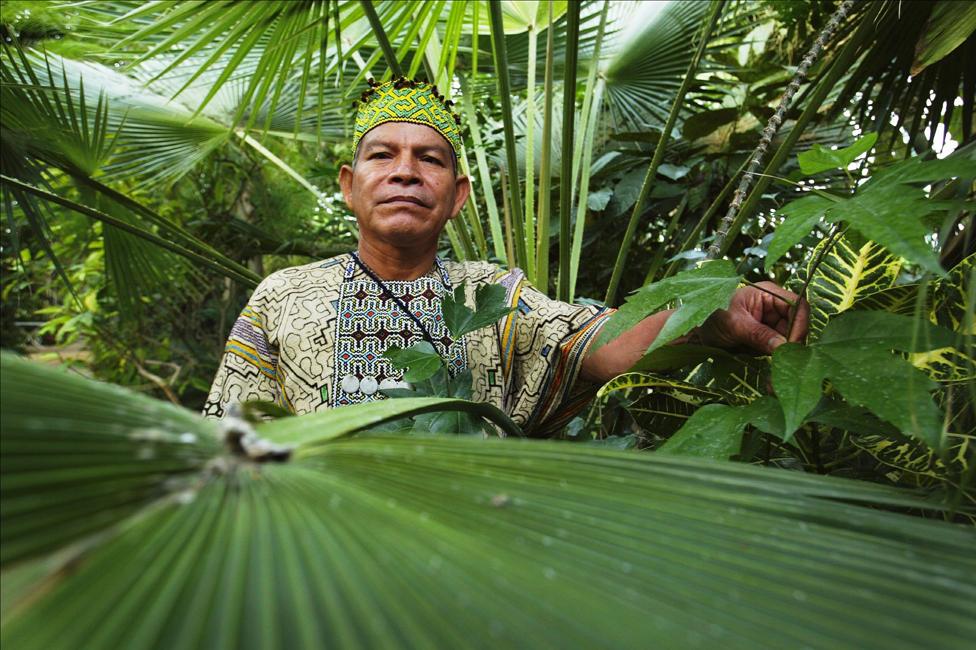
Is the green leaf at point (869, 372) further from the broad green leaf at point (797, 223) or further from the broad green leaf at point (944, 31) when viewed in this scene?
the broad green leaf at point (944, 31)

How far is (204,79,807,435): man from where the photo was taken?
45.3 inches

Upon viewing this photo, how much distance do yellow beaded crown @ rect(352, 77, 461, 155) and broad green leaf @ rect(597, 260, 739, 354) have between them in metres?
0.77

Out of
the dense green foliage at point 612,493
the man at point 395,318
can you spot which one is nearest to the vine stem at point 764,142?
the dense green foliage at point 612,493

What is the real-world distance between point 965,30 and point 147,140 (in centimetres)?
199

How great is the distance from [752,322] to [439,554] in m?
0.54

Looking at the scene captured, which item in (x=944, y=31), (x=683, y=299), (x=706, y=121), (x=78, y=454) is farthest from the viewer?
(x=706, y=121)

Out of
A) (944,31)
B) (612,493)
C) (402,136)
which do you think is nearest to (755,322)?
(612,493)

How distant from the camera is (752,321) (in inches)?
27.3

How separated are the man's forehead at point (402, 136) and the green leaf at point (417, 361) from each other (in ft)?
1.84

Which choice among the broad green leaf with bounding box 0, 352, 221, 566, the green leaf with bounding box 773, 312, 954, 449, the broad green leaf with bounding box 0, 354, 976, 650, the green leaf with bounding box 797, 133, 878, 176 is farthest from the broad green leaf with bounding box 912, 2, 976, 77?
the broad green leaf with bounding box 0, 352, 221, 566

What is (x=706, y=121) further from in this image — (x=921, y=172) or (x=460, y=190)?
(x=921, y=172)

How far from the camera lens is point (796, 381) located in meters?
0.47

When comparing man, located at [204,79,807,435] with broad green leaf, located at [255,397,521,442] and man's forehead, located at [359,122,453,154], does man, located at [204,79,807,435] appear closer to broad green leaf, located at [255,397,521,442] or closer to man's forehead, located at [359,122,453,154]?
man's forehead, located at [359,122,453,154]

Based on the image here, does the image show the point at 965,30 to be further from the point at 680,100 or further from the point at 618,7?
the point at 618,7
